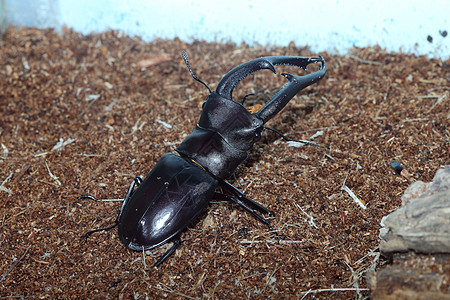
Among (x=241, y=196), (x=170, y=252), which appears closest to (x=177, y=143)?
(x=241, y=196)

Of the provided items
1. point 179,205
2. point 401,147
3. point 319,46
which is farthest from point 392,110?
point 179,205

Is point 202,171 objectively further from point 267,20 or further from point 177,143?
point 267,20

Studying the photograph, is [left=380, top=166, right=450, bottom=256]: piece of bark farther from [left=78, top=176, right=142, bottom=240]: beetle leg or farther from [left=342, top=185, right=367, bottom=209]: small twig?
[left=78, top=176, right=142, bottom=240]: beetle leg

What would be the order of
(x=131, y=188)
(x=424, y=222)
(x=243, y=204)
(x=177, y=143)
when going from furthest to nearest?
1. (x=177, y=143)
2. (x=131, y=188)
3. (x=243, y=204)
4. (x=424, y=222)

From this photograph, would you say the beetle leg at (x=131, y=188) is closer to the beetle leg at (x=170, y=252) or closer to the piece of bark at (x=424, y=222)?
the beetle leg at (x=170, y=252)

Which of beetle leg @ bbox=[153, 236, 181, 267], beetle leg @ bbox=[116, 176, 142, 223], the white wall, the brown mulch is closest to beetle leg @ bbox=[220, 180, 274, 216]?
A: the brown mulch

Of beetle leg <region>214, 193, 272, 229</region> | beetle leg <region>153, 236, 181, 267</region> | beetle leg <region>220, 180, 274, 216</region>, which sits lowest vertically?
beetle leg <region>153, 236, 181, 267</region>

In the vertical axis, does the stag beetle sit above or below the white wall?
below

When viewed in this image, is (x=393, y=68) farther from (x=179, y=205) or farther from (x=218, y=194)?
(x=179, y=205)
